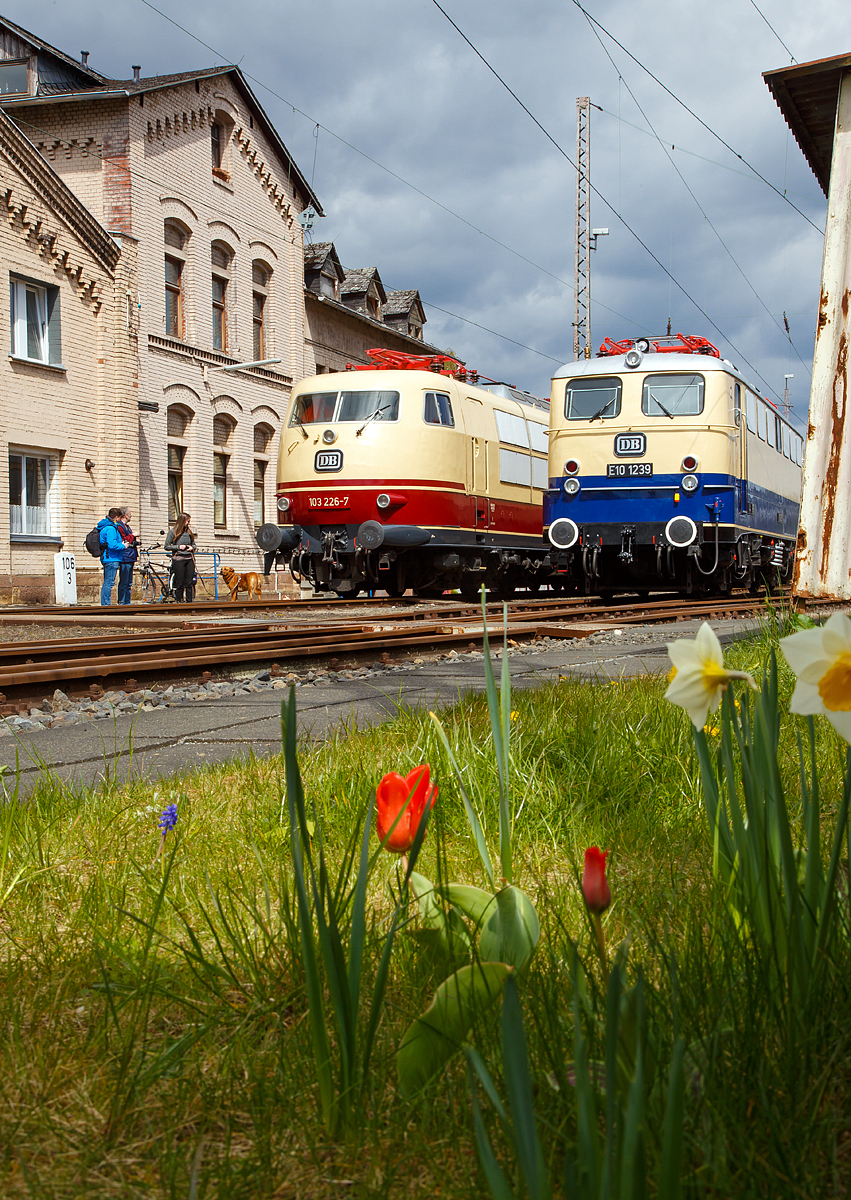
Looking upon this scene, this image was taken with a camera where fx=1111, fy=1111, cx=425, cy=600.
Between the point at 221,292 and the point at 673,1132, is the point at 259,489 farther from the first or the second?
the point at 673,1132

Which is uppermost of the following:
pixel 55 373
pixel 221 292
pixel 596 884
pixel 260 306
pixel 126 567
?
pixel 260 306

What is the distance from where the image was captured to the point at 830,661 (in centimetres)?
106

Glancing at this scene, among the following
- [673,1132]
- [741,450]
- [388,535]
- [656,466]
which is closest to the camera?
[673,1132]

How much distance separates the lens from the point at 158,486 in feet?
85.4

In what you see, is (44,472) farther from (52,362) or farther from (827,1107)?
(827,1107)

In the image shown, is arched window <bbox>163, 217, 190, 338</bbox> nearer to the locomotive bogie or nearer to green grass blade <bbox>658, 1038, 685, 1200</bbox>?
the locomotive bogie

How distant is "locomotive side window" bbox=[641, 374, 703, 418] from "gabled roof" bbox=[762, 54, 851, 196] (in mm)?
8514

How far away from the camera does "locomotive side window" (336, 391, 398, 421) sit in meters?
17.2

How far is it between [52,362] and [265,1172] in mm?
23569

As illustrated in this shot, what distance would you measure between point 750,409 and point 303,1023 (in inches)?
686

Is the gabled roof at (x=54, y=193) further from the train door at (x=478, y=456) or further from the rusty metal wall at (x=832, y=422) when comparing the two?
the rusty metal wall at (x=832, y=422)

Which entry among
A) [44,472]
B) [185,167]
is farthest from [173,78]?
[44,472]

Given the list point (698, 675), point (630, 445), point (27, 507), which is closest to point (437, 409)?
point (630, 445)

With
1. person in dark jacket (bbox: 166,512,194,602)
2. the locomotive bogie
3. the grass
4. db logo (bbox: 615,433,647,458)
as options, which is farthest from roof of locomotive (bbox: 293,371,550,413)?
the grass
